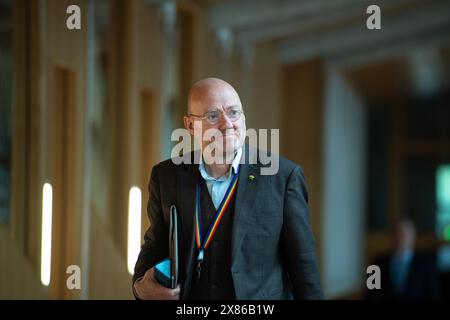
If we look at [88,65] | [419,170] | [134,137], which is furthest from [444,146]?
[88,65]

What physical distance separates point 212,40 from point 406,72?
9923 millimetres

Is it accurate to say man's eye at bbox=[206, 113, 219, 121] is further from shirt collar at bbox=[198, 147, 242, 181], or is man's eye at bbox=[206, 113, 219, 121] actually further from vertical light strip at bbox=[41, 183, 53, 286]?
vertical light strip at bbox=[41, 183, 53, 286]

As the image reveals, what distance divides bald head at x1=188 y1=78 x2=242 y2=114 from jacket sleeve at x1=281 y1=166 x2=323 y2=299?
40cm

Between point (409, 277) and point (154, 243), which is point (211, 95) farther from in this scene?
point (409, 277)

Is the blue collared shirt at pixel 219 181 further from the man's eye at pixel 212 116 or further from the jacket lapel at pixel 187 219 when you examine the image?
the man's eye at pixel 212 116

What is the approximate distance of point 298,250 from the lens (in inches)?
107

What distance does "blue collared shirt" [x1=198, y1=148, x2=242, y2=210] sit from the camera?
271 centimetres

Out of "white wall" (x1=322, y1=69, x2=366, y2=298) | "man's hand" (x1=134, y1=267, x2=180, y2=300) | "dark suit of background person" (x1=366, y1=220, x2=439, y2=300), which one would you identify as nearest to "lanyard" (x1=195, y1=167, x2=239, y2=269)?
"man's hand" (x1=134, y1=267, x2=180, y2=300)

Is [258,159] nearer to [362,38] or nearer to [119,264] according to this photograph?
[119,264]

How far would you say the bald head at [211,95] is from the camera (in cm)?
263

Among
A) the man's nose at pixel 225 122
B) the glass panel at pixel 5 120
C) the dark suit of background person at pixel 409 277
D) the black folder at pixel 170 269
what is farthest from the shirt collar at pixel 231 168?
the glass panel at pixel 5 120

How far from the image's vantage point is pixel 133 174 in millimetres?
7844

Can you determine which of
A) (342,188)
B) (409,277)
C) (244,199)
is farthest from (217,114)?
(342,188)

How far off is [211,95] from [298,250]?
64cm
